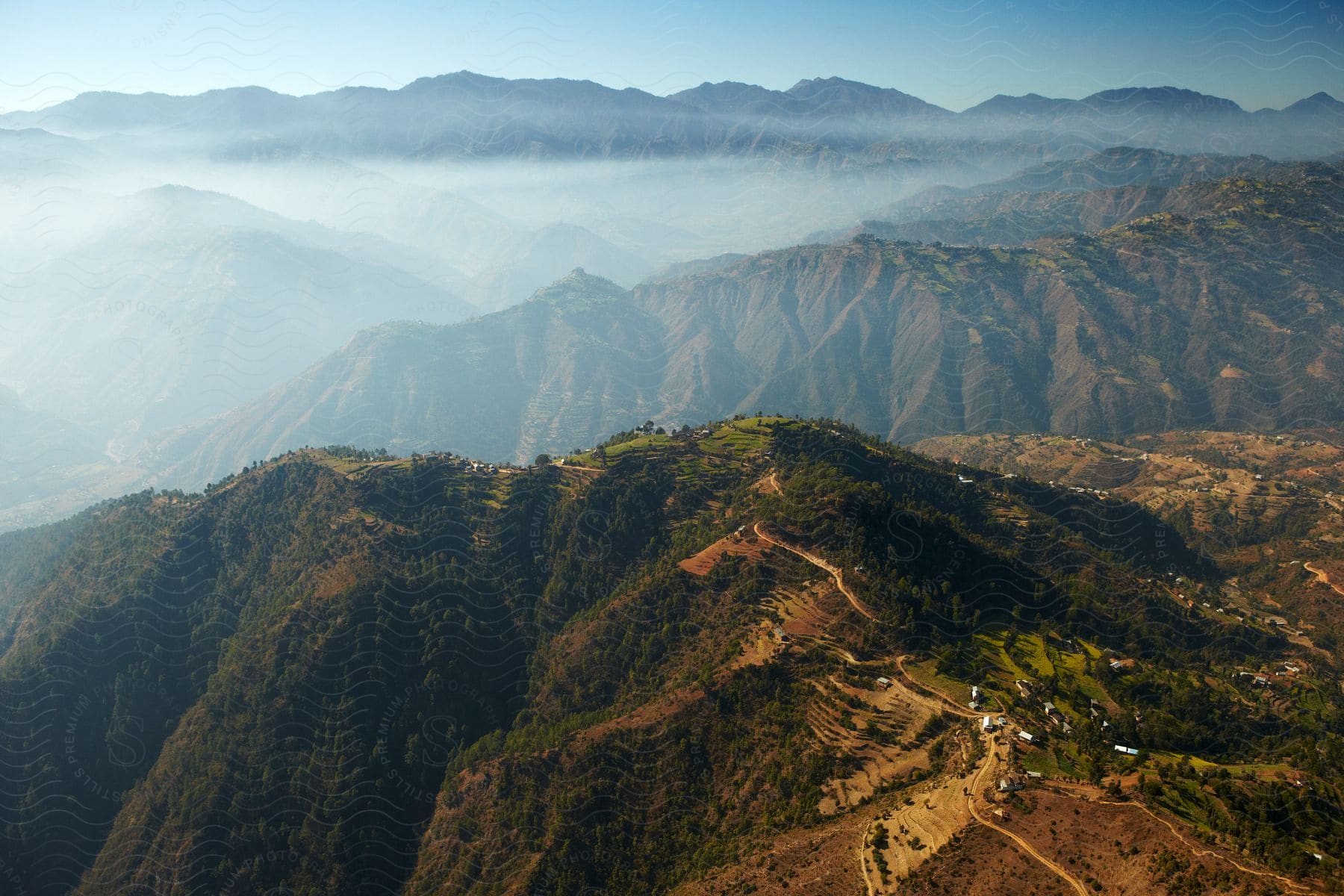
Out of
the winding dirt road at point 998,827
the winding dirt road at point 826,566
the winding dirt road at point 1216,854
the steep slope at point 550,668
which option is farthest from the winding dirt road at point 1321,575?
the winding dirt road at point 998,827

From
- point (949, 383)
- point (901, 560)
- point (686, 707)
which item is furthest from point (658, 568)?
point (949, 383)

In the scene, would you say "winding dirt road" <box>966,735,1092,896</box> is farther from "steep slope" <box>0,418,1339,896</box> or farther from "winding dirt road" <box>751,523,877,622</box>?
"winding dirt road" <box>751,523,877,622</box>

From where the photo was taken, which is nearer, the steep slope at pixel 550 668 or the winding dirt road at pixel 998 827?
the winding dirt road at pixel 998 827

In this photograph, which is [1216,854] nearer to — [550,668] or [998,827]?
[998,827]

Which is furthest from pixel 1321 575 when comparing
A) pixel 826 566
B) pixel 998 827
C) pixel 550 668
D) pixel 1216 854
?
pixel 550 668

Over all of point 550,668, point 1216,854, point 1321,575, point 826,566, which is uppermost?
point 1216,854

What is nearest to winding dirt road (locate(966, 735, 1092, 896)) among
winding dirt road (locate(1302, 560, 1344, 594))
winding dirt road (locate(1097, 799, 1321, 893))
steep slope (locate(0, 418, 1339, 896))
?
steep slope (locate(0, 418, 1339, 896))

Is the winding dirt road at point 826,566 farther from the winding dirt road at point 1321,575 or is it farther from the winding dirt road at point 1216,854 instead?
the winding dirt road at point 1321,575

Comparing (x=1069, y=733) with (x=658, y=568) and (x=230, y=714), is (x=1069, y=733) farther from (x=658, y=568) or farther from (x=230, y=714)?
(x=230, y=714)
